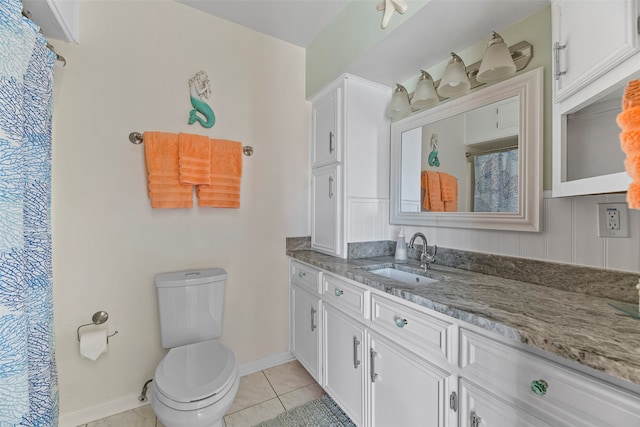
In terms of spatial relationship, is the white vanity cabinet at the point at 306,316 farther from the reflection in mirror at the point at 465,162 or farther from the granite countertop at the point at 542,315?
the reflection in mirror at the point at 465,162

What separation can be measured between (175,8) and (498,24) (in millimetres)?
1927

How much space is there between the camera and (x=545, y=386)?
0.69 m

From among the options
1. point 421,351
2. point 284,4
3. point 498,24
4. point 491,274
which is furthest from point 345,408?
point 284,4

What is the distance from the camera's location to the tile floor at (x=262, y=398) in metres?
1.55

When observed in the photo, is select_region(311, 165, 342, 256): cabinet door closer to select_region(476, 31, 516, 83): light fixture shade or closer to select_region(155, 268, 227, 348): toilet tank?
select_region(155, 268, 227, 348): toilet tank

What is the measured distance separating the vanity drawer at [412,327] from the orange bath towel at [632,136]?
0.60 metres

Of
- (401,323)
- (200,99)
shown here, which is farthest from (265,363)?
(200,99)

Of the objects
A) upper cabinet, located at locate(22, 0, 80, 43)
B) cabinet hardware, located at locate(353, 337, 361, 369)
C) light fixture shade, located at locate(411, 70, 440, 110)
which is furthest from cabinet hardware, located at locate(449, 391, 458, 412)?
upper cabinet, located at locate(22, 0, 80, 43)

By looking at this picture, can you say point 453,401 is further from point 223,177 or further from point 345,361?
point 223,177

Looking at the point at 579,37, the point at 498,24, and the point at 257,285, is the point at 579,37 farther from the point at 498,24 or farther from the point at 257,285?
the point at 257,285

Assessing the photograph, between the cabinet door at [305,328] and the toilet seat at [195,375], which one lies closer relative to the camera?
the toilet seat at [195,375]

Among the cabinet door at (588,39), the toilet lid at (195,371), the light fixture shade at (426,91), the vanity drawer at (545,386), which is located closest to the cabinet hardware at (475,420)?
the vanity drawer at (545,386)

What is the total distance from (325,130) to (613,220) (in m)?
1.60

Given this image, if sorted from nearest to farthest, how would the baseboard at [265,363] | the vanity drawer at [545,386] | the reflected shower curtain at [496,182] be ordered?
the vanity drawer at [545,386] → the reflected shower curtain at [496,182] → the baseboard at [265,363]
